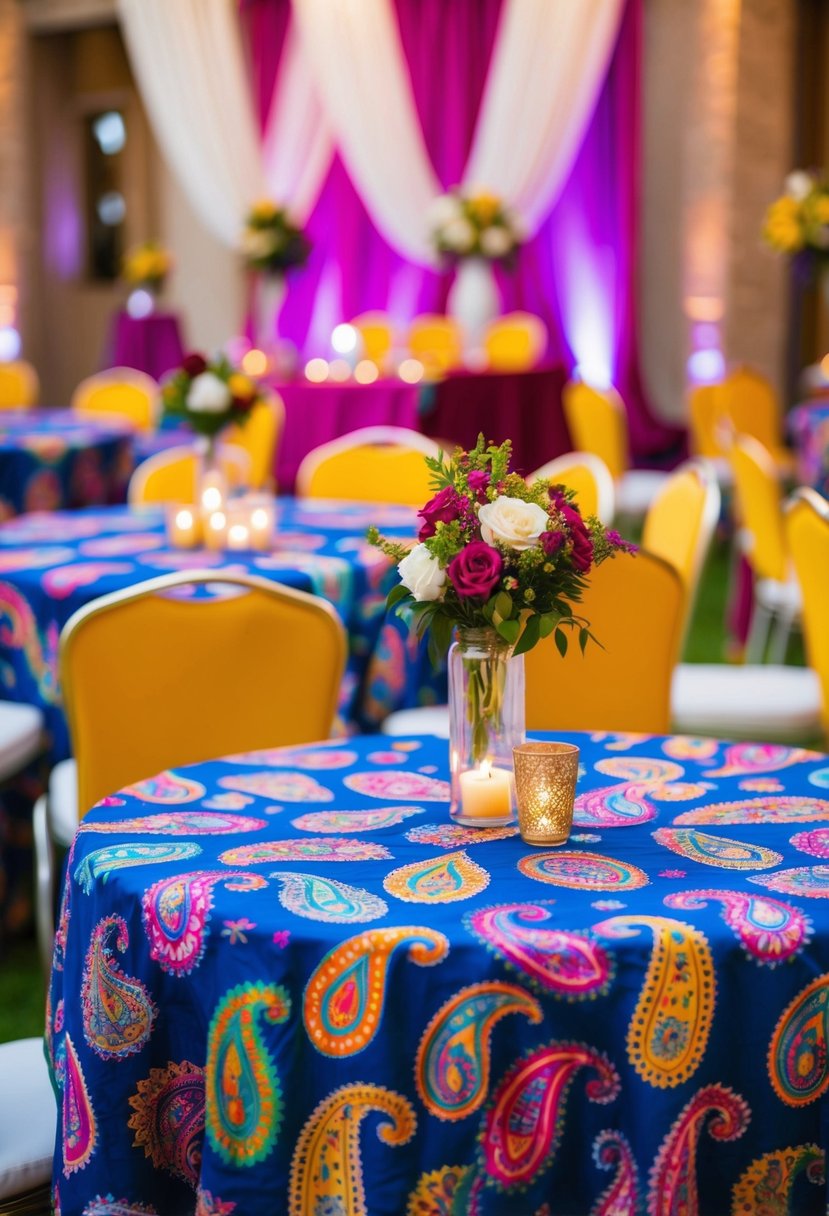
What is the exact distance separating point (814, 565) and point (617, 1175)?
6.13ft

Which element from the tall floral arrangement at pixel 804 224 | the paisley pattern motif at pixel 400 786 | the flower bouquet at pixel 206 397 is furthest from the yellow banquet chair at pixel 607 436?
the paisley pattern motif at pixel 400 786

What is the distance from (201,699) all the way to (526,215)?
23.1ft

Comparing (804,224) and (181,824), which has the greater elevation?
(804,224)

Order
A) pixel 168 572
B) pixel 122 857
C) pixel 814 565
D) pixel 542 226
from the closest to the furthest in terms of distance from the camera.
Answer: pixel 122 857 → pixel 814 565 → pixel 168 572 → pixel 542 226

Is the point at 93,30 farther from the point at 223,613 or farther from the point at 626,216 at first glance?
the point at 223,613

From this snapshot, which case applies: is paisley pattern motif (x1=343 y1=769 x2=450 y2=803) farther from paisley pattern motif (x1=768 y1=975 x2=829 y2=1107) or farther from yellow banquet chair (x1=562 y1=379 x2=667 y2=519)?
yellow banquet chair (x1=562 y1=379 x2=667 y2=519)

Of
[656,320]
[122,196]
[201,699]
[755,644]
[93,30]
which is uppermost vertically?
[93,30]

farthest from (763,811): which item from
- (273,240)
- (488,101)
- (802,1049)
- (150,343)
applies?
(150,343)

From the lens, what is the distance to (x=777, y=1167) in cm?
157

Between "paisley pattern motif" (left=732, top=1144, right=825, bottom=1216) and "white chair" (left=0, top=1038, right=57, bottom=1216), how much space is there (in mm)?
717

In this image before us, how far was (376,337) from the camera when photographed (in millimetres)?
9148

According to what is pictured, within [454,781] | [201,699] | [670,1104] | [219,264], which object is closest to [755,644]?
[201,699]

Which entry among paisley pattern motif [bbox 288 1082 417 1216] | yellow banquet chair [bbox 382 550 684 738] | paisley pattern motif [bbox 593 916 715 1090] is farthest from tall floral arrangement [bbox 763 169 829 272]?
paisley pattern motif [bbox 288 1082 417 1216]

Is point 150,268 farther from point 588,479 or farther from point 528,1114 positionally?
point 528,1114
